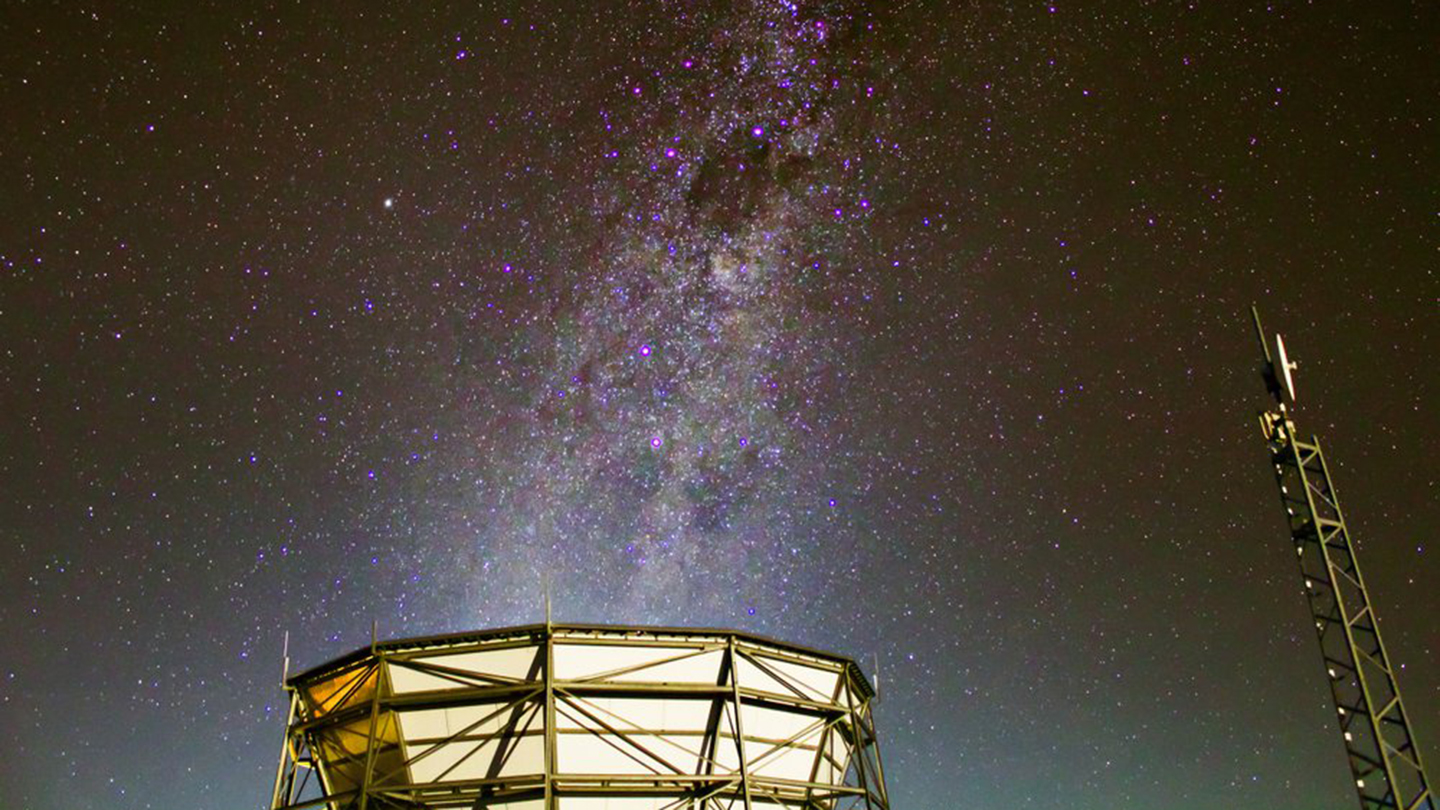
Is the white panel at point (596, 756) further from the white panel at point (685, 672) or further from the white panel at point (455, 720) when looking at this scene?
the white panel at point (685, 672)

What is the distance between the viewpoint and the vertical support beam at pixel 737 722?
1872 cm

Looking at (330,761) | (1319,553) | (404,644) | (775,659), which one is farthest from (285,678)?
(1319,553)

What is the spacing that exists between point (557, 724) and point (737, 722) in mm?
2819

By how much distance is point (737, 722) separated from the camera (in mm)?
19031

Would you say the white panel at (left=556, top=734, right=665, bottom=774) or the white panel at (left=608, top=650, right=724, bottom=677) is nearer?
the white panel at (left=556, top=734, right=665, bottom=774)

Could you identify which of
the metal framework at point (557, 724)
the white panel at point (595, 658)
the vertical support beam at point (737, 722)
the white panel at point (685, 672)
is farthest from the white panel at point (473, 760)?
the vertical support beam at point (737, 722)

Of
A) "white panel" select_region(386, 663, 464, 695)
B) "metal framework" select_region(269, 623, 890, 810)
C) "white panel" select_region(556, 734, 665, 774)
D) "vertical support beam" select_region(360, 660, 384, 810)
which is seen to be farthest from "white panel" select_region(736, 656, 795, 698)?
"vertical support beam" select_region(360, 660, 384, 810)

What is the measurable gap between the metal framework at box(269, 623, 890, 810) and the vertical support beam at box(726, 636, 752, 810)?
0.07 feet

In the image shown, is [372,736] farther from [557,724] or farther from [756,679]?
[756,679]

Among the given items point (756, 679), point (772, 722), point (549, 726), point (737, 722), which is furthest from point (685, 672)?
point (549, 726)

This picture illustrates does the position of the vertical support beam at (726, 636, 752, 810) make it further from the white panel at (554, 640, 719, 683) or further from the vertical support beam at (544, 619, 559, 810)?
the vertical support beam at (544, 619, 559, 810)

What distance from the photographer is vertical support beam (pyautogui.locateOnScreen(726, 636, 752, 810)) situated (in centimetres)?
1872

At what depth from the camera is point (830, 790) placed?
19.5 metres

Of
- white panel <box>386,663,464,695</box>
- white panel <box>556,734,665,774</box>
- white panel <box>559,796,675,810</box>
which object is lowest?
white panel <box>559,796,675,810</box>
